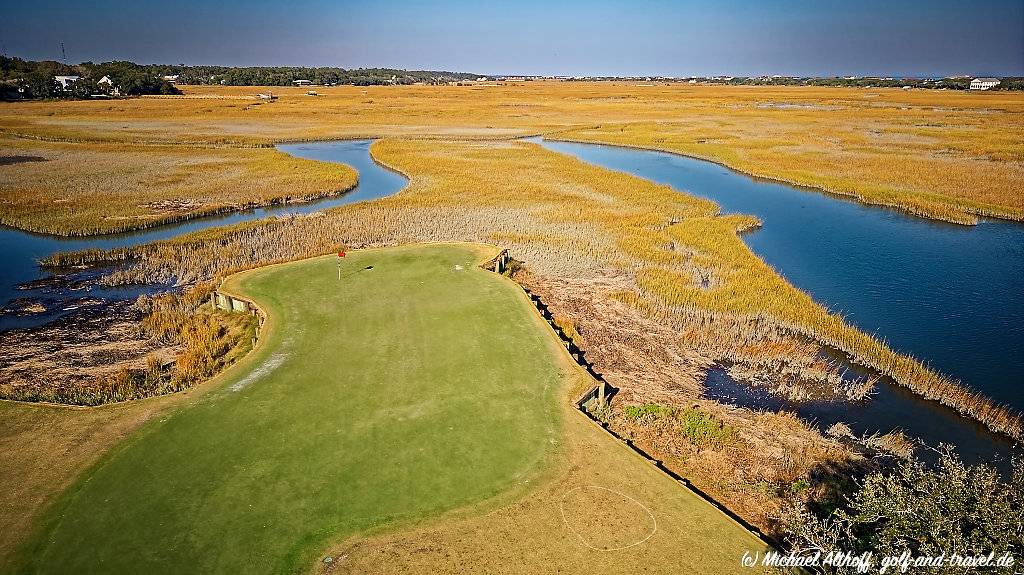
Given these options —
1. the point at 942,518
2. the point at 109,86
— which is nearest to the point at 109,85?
the point at 109,86

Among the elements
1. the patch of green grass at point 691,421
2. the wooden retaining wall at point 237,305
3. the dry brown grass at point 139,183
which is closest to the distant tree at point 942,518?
the patch of green grass at point 691,421

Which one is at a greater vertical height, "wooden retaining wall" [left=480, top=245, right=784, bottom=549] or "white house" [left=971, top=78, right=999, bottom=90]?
"white house" [left=971, top=78, right=999, bottom=90]

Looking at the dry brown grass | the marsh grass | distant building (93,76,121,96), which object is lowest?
the dry brown grass

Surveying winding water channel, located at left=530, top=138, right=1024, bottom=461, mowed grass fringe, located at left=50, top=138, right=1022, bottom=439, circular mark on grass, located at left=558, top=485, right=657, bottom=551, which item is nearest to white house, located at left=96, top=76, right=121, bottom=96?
mowed grass fringe, located at left=50, top=138, right=1022, bottom=439

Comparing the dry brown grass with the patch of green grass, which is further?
the dry brown grass

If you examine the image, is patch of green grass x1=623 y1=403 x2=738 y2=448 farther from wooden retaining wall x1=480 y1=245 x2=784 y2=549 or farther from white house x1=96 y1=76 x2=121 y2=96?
white house x1=96 y1=76 x2=121 y2=96

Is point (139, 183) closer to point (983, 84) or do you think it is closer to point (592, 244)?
point (592, 244)

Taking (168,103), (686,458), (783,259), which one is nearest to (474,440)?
(686,458)

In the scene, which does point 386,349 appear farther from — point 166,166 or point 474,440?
point 166,166
